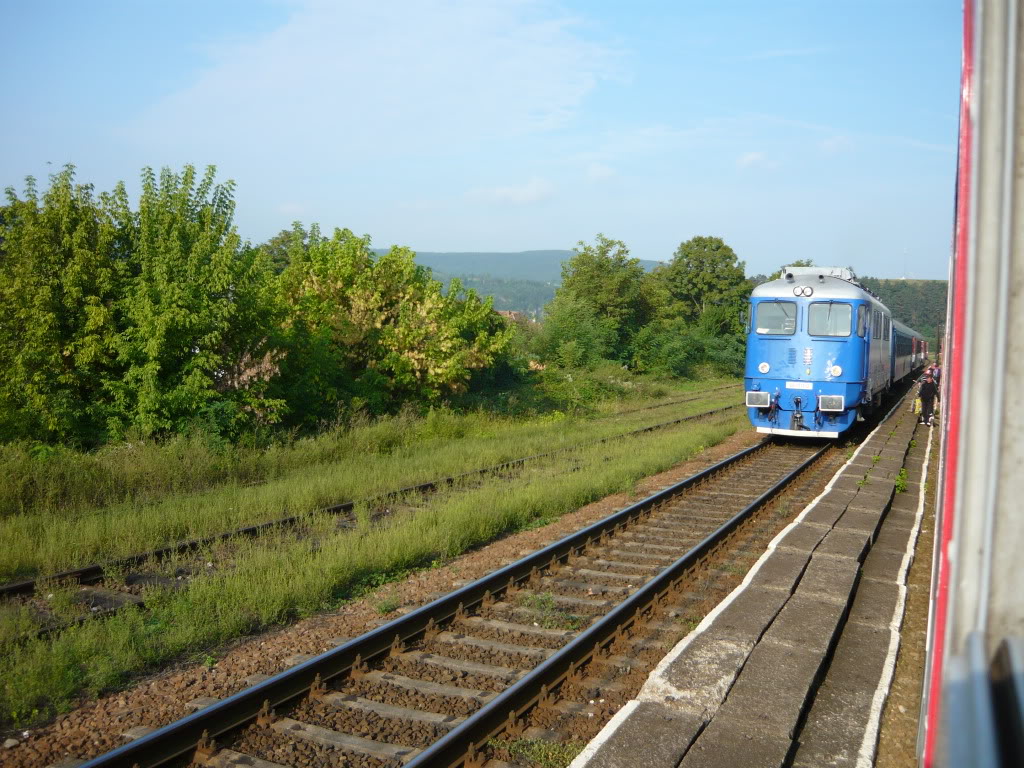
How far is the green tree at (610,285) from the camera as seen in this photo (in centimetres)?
4294

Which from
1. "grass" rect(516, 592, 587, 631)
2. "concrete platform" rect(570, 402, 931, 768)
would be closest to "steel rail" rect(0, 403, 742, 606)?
"grass" rect(516, 592, 587, 631)

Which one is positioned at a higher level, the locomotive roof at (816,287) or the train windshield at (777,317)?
the locomotive roof at (816,287)

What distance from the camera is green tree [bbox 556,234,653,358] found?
141ft

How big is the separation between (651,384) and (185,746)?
32.2m

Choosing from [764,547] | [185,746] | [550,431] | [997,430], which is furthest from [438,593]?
[550,431]

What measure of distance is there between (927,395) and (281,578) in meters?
18.7

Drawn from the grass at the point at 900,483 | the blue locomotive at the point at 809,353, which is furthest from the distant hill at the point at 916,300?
the grass at the point at 900,483

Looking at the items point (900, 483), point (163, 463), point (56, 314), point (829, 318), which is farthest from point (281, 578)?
point (829, 318)

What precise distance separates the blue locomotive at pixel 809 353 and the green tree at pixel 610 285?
2372 cm

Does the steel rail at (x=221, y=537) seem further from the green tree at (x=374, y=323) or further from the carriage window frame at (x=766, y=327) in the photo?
the carriage window frame at (x=766, y=327)

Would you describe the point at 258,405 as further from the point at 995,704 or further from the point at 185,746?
the point at 995,704

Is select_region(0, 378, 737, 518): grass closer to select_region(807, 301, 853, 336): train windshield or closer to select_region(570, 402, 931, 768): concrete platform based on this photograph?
select_region(570, 402, 931, 768): concrete platform

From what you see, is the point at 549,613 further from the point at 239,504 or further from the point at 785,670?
the point at 239,504

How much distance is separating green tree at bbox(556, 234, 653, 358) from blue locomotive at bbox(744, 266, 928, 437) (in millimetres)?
23717
